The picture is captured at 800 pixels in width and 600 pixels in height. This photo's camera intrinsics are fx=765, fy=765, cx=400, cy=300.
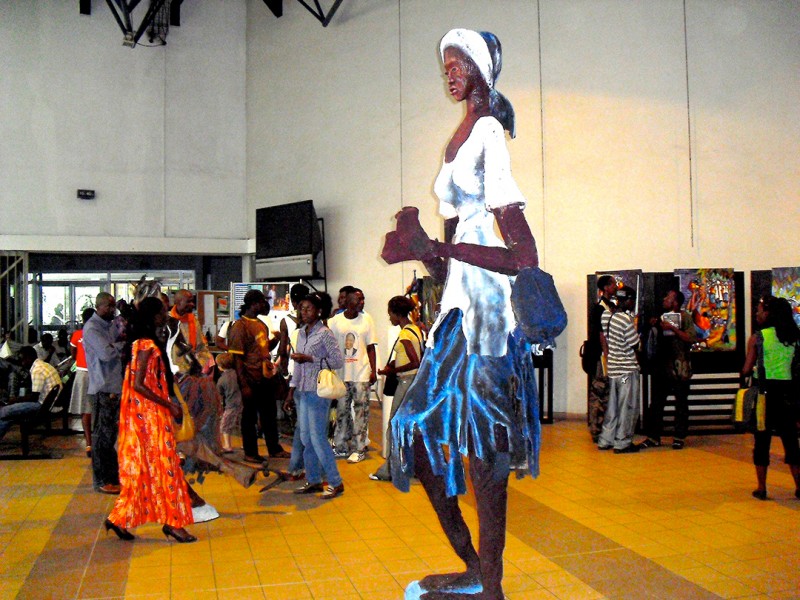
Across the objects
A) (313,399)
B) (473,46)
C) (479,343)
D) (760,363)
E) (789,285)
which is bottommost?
(313,399)

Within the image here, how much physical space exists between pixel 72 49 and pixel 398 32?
22.1 ft

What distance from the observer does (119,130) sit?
47.6 feet

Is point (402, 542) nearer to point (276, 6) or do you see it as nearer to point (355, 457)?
point (355, 457)

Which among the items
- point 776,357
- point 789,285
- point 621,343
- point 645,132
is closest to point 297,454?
point 621,343

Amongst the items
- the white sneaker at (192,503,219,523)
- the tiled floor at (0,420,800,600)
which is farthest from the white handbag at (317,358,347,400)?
the white sneaker at (192,503,219,523)

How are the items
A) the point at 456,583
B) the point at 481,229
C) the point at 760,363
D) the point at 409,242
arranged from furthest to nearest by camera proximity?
the point at 760,363 < the point at 456,583 < the point at 481,229 < the point at 409,242

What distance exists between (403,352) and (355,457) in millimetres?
1644

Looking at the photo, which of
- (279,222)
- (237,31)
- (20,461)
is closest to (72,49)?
(237,31)

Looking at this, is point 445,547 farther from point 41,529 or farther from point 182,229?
point 182,229

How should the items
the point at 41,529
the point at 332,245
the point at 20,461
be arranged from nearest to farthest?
the point at 41,529, the point at 20,461, the point at 332,245

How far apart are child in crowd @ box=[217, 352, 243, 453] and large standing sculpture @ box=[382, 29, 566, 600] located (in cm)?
502

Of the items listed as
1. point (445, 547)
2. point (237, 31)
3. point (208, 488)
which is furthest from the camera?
point (237, 31)

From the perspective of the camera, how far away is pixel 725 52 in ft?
30.8

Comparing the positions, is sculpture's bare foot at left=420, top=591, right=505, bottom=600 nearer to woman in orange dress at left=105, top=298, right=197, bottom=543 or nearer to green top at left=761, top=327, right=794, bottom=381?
woman in orange dress at left=105, top=298, right=197, bottom=543
